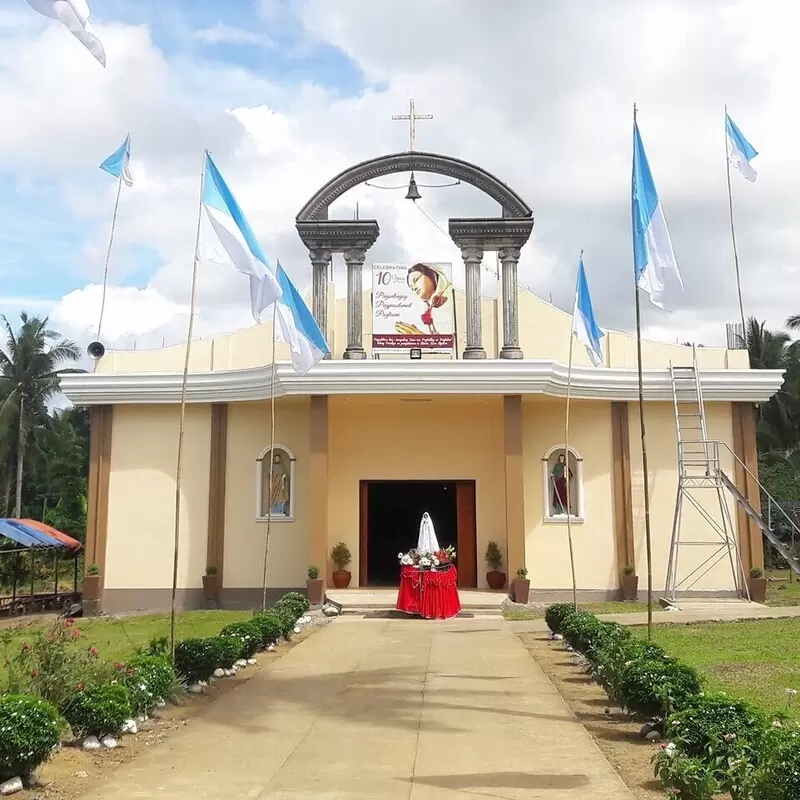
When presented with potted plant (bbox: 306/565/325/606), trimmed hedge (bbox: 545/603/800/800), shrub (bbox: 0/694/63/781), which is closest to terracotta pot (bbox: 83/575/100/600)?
potted plant (bbox: 306/565/325/606)

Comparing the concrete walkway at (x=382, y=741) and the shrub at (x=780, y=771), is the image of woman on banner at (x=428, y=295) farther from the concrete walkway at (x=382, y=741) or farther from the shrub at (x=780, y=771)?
the shrub at (x=780, y=771)

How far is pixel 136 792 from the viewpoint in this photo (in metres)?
5.96

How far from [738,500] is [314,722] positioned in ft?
42.0

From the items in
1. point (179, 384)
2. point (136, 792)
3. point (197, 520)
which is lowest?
point (136, 792)

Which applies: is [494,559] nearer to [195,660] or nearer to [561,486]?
[561,486]

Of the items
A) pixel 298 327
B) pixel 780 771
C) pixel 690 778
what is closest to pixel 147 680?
pixel 690 778

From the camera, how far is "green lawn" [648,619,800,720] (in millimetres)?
8984

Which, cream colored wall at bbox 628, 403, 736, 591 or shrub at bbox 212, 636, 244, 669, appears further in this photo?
cream colored wall at bbox 628, 403, 736, 591

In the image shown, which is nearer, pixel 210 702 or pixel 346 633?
pixel 210 702

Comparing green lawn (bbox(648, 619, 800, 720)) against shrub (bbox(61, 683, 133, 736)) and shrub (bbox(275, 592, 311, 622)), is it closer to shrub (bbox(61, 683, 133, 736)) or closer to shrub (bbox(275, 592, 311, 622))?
shrub (bbox(275, 592, 311, 622))

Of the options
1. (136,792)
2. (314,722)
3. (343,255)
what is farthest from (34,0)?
(343,255)

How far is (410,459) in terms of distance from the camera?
67.0ft

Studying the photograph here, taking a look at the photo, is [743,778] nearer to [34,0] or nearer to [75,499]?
[34,0]

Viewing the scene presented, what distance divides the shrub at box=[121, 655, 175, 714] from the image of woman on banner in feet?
37.9
